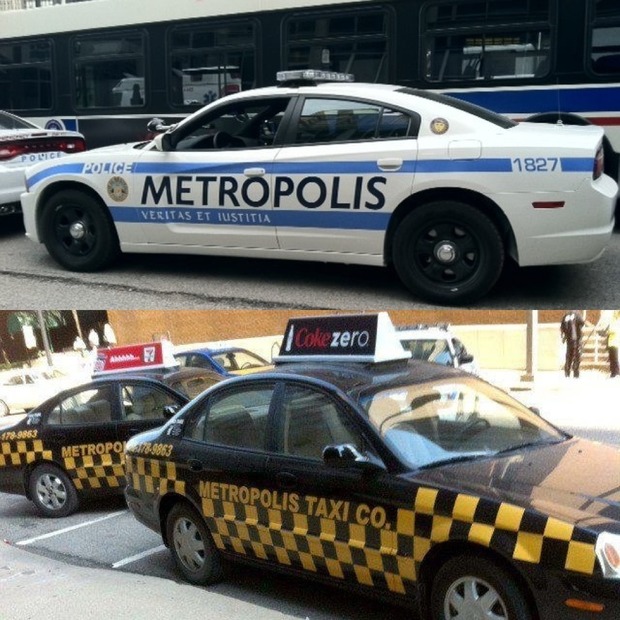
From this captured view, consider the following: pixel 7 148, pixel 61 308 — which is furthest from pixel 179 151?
pixel 7 148

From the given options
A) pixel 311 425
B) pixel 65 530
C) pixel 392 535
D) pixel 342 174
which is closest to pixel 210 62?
pixel 342 174

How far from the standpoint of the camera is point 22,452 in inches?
348

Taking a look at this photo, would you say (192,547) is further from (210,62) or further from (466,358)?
(210,62)

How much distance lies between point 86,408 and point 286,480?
4045mm

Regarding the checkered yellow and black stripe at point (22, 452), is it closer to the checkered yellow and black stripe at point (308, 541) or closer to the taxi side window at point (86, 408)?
the taxi side window at point (86, 408)

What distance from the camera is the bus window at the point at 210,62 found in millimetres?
10742

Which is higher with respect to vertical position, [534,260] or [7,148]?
[7,148]

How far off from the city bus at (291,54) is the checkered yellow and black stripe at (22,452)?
4.45 metres

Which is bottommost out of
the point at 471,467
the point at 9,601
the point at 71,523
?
the point at 71,523

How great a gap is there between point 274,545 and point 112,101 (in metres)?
8.25

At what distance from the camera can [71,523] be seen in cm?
831

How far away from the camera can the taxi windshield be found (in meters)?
4.61

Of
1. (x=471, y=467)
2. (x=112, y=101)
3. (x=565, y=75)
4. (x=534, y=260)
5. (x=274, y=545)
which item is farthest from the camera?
(x=112, y=101)

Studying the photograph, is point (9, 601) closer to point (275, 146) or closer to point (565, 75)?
point (275, 146)
